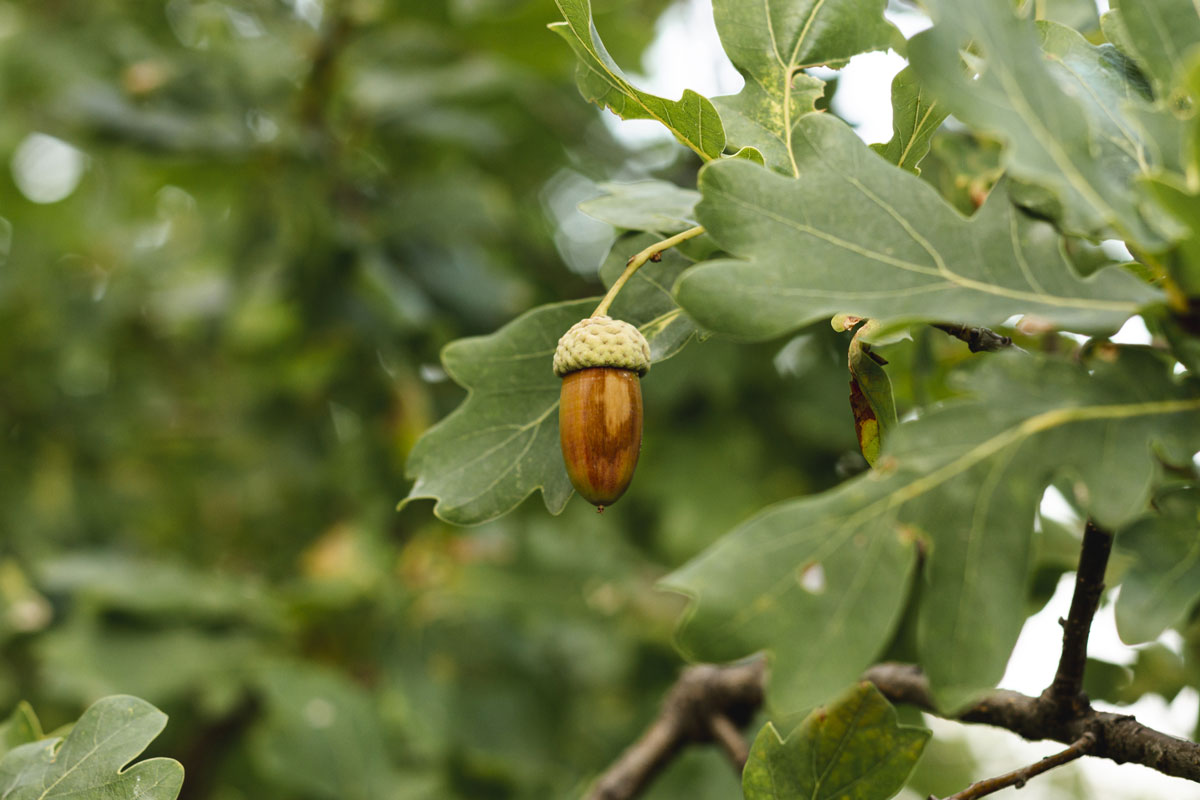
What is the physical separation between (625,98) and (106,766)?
547 millimetres

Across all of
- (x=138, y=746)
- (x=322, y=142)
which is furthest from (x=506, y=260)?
(x=138, y=746)

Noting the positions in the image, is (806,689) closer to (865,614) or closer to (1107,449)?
(865,614)

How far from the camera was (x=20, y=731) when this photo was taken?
2.34ft

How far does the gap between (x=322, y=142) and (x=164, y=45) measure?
68cm

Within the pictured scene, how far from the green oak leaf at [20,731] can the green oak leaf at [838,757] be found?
0.53 metres

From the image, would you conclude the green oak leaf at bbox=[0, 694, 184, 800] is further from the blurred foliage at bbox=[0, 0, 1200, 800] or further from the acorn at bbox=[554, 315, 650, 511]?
the blurred foliage at bbox=[0, 0, 1200, 800]

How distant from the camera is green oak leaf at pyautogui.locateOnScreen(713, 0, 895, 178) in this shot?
26.0 inches

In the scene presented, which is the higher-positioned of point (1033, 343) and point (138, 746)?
point (1033, 343)

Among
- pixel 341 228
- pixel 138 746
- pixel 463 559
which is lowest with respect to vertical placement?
pixel 463 559

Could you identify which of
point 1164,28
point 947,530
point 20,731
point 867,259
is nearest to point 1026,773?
point 947,530

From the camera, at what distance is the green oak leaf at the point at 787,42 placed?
66 cm

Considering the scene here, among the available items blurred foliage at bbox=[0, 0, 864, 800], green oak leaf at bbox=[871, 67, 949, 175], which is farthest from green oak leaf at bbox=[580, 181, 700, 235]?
blurred foliage at bbox=[0, 0, 864, 800]

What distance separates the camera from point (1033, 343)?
3.15ft

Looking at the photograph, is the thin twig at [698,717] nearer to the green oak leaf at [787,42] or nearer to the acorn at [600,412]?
the acorn at [600,412]
